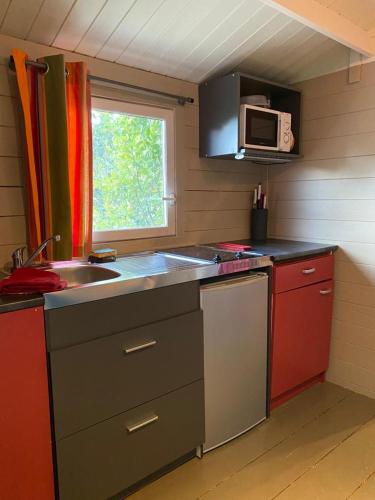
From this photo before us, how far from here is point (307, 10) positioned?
66.6 inches

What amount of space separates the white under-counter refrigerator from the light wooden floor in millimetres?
110

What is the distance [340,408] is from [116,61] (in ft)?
7.23

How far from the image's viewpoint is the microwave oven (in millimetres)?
2035

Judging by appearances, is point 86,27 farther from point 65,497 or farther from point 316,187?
point 65,497

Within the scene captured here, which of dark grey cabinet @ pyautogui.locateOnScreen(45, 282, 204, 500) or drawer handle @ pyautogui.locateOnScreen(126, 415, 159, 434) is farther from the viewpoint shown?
drawer handle @ pyautogui.locateOnScreen(126, 415, 159, 434)

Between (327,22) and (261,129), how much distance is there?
577 millimetres

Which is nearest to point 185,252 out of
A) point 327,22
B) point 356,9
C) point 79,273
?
point 79,273

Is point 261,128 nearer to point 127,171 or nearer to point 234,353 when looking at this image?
point 127,171

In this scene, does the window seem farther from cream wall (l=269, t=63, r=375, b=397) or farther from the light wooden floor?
the light wooden floor

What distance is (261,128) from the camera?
2125mm

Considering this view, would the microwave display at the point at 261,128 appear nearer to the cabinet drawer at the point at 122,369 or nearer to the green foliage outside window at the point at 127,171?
the green foliage outside window at the point at 127,171

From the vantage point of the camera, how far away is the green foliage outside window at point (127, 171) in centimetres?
191

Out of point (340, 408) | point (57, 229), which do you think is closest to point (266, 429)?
point (340, 408)

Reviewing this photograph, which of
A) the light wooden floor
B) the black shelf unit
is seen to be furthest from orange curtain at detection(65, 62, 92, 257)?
the light wooden floor
